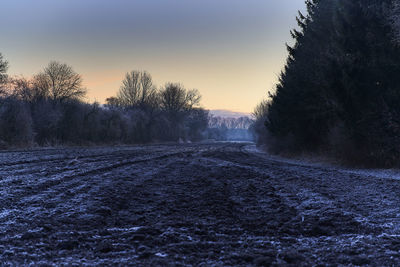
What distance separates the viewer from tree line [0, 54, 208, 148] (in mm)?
31281

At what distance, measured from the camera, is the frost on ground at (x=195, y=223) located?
357cm

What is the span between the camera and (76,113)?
41.6 metres

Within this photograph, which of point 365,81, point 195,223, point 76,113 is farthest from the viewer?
point 76,113

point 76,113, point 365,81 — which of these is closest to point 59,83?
point 76,113

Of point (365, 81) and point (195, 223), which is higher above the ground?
point (365, 81)

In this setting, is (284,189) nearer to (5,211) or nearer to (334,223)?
(334,223)

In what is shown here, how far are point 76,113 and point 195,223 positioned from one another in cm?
4032

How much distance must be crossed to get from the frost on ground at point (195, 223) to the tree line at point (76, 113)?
25465mm

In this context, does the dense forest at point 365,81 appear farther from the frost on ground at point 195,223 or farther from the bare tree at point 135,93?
the bare tree at point 135,93

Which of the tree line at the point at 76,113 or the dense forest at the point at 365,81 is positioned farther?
the tree line at the point at 76,113

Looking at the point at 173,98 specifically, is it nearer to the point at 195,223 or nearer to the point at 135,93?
the point at 135,93

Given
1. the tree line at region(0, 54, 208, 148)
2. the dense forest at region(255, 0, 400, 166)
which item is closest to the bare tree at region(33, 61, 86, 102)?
the tree line at region(0, 54, 208, 148)

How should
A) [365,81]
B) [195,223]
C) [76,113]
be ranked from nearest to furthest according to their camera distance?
[195,223], [365,81], [76,113]

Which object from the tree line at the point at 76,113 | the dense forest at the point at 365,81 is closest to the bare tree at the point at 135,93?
the tree line at the point at 76,113
